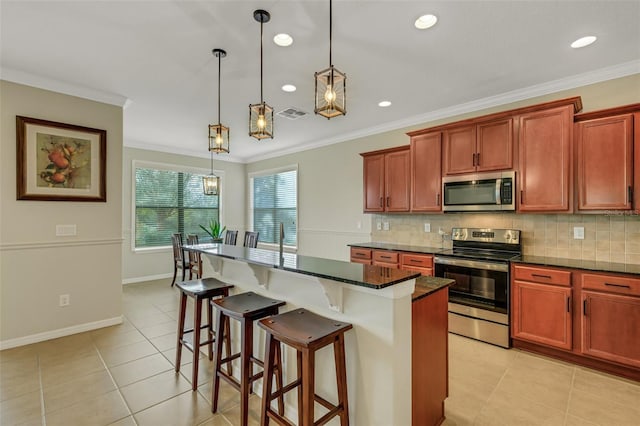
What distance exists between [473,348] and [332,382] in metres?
2.03

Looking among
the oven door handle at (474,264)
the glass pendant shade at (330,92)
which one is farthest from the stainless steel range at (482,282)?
the glass pendant shade at (330,92)

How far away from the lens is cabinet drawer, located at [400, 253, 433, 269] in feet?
11.8

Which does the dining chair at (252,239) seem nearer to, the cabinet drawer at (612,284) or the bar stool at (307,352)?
the bar stool at (307,352)

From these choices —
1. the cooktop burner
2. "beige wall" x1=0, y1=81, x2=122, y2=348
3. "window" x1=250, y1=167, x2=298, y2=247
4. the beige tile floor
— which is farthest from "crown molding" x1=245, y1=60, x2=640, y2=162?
"beige wall" x1=0, y1=81, x2=122, y2=348

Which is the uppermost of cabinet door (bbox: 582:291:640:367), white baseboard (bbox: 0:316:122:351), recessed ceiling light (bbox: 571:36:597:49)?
recessed ceiling light (bbox: 571:36:597:49)

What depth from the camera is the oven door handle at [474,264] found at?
3036mm

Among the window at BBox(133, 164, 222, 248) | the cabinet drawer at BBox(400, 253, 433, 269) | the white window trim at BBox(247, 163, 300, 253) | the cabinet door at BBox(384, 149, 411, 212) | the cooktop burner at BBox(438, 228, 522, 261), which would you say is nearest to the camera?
the cooktop burner at BBox(438, 228, 522, 261)

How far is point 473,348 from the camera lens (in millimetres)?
3092

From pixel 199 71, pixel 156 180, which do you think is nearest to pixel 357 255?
pixel 199 71

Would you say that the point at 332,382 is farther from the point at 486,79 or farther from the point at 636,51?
the point at 636,51

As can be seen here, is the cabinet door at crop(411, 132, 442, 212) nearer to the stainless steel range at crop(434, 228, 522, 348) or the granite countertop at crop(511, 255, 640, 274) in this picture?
the stainless steel range at crop(434, 228, 522, 348)

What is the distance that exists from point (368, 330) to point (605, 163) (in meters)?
2.80

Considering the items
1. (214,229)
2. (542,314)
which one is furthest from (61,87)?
(542,314)

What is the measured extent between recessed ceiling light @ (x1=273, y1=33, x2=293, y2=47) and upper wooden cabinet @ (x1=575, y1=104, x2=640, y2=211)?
279cm
